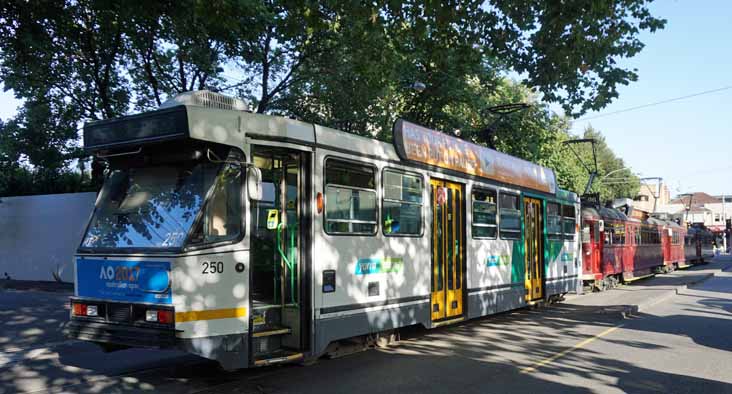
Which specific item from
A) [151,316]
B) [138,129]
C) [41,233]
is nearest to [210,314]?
[151,316]

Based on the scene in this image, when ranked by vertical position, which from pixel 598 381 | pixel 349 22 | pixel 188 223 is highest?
pixel 349 22

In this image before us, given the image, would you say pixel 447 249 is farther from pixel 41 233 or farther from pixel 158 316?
pixel 41 233

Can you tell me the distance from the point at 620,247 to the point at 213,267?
2153 centimetres

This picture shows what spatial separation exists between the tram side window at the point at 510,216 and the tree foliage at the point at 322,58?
233 cm

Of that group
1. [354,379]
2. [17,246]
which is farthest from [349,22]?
[17,246]

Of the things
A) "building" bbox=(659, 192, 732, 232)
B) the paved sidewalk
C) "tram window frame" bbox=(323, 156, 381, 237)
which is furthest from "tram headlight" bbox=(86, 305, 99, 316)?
"building" bbox=(659, 192, 732, 232)

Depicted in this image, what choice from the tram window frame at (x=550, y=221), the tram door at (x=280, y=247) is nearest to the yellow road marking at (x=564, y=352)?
the tram door at (x=280, y=247)

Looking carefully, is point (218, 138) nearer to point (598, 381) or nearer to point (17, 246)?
point (598, 381)

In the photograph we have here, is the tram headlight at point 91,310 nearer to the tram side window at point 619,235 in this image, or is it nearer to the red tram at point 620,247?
the red tram at point 620,247

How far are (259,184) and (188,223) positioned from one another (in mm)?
893

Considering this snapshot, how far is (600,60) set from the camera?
1196 centimetres

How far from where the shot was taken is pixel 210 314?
257 inches

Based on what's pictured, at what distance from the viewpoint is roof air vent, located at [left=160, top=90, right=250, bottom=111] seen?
25.0 ft

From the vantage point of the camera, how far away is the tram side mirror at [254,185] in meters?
6.82
